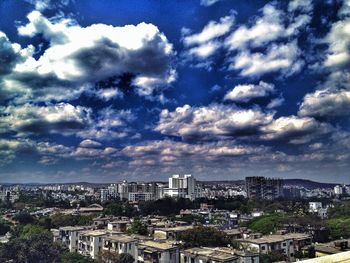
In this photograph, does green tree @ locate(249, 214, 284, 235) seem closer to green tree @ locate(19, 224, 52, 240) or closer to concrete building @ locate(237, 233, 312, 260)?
concrete building @ locate(237, 233, 312, 260)

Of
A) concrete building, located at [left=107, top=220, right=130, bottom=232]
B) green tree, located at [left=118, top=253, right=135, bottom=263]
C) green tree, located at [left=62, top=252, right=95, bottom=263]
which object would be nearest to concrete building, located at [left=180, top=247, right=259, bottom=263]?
green tree, located at [left=118, top=253, right=135, bottom=263]

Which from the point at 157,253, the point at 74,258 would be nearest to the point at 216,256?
the point at 157,253

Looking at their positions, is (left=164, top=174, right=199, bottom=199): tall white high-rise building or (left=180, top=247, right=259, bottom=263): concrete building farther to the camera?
(left=164, top=174, right=199, bottom=199): tall white high-rise building

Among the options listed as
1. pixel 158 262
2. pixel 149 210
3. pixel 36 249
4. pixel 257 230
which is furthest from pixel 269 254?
pixel 149 210

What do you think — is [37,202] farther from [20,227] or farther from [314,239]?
[314,239]

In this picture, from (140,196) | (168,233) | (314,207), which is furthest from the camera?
(314,207)

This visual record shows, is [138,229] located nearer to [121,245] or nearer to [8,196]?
[121,245]
